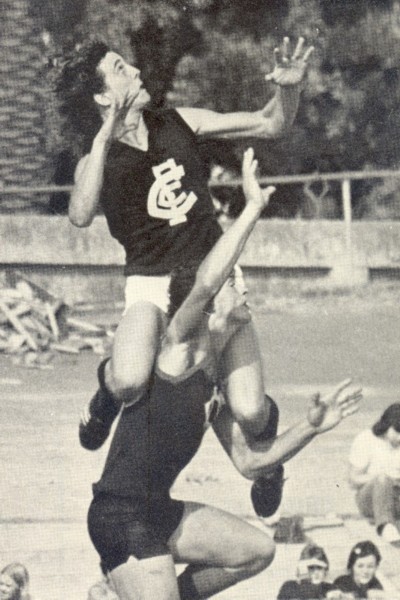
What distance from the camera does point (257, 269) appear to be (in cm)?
583

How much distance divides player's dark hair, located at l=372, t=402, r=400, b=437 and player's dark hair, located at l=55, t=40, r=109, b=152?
1.67m

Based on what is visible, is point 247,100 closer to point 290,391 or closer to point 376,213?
point 376,213

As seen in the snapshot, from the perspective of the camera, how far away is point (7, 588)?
5.85 metres

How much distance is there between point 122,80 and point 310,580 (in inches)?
87.6

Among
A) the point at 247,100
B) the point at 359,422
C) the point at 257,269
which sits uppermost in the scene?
the point at 247,100

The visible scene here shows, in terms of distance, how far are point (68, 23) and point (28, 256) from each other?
3.29 feet

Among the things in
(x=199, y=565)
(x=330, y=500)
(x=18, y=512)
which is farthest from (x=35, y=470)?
(x=330, y=500)

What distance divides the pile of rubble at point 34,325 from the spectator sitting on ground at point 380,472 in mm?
1299

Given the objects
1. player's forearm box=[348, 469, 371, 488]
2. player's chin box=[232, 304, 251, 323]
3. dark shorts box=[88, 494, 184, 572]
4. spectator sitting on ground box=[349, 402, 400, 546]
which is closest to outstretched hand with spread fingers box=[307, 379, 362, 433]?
spectator sitting on ground box=[349, 402, 400, 546]

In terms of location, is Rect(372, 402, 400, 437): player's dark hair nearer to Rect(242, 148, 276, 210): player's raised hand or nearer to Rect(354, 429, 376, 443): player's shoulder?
Rect(354, 429, 376, 443): player's shoulder

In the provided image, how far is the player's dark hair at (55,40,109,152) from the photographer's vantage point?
5.71 m

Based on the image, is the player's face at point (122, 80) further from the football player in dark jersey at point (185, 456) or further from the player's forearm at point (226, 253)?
the player's forearm at point (226, 253)

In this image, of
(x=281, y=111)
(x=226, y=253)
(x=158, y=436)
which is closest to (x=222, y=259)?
(x=226, y=253)

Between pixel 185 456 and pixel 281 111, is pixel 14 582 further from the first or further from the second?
pixel 281 111
